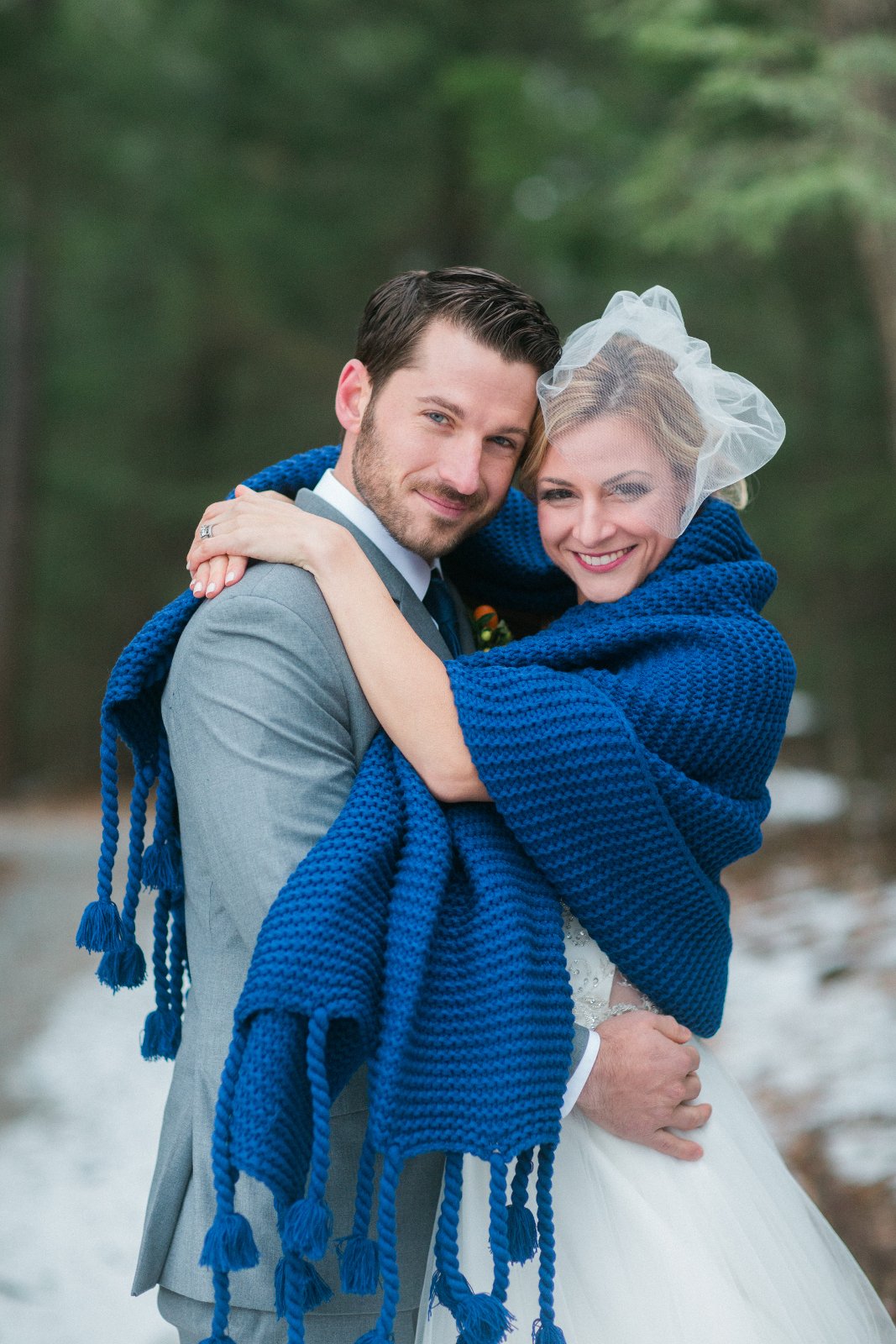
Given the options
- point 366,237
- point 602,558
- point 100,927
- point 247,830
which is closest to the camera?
point 247,830

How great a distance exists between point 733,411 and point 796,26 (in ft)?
16.6

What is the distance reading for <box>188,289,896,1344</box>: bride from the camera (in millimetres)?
1888

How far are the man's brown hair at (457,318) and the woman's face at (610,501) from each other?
188mm

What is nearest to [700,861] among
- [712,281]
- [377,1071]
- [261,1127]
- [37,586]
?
[377,1071]

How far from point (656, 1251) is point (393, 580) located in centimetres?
115

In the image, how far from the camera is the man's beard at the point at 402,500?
7.18ft

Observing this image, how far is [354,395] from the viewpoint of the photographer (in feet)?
7.64

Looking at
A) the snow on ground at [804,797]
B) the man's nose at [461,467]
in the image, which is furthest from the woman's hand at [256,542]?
the snow on ground at [804,797]

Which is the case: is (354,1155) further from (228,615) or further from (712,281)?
(712,281)

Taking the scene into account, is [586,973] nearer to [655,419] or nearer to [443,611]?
[443,611]

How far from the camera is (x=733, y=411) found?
86.6 inches

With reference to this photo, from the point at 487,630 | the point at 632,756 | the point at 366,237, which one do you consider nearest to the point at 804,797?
the point at 366,237

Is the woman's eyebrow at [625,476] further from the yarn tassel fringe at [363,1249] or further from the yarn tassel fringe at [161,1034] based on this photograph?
the yarn tassel fringe at [161,1034]

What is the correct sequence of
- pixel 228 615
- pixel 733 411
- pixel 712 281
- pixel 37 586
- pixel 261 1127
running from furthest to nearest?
pixel 37 586 → pixel 712 281 → pixel 733 411 → pixel 228 615 → pixel 261 1127
